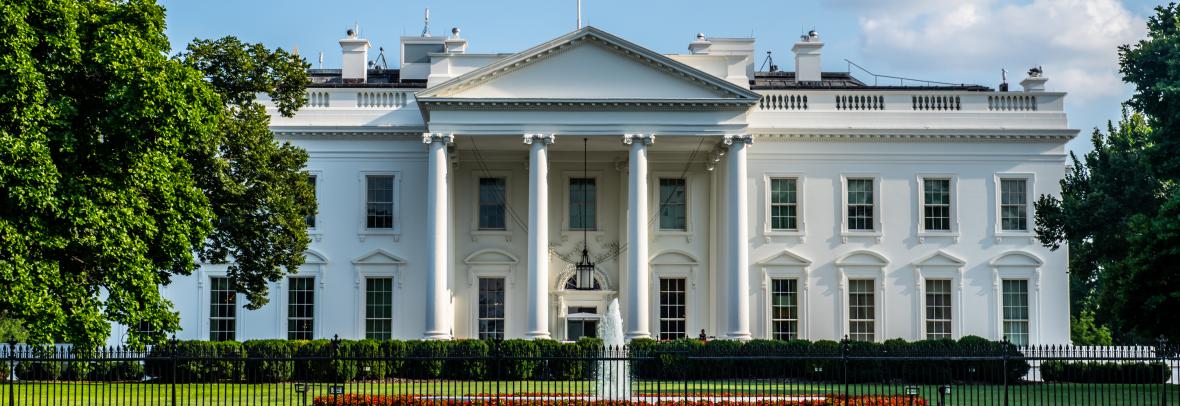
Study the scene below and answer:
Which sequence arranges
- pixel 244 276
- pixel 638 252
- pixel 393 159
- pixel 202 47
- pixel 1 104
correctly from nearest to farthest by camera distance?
pixel 1 104, pixel 202 47, pixel 244 276, pixel 638 252, pixel 393 159

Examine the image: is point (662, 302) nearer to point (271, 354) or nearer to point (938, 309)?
point (938, 309)

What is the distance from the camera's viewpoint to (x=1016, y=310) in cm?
4206

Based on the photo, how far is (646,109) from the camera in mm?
38844

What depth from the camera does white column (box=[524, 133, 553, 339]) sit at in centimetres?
3856

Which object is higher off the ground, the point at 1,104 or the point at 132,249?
the point at 1,104

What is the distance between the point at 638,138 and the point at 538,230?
402 cm

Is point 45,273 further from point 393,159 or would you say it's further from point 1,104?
point 393,159

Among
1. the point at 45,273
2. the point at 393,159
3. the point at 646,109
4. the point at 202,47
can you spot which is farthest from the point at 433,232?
the point at 45,273

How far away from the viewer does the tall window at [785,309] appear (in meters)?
42.0

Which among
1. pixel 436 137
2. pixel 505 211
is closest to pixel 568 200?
pixel 505 211

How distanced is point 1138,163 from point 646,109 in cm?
1463

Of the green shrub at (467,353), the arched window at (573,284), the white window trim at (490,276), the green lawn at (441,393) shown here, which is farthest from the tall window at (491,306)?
the green lawn at (441,393)

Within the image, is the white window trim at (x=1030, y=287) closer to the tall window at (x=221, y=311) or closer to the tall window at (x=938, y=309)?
the tall window at (x=938, y=309)

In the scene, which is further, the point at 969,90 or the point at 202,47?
the point at 969,90
